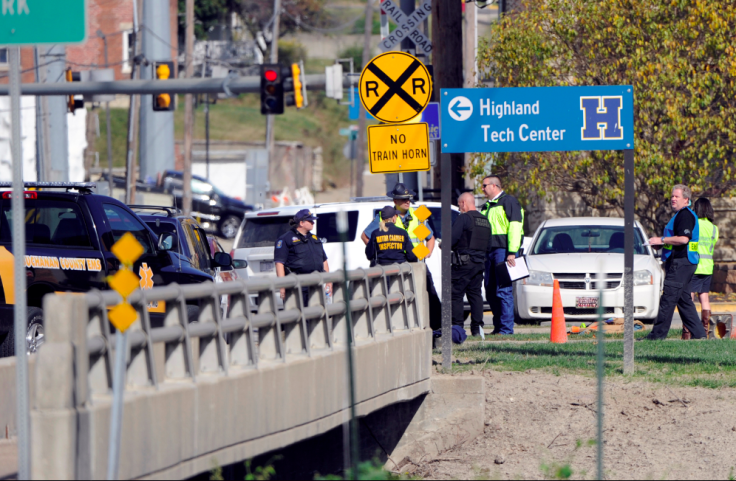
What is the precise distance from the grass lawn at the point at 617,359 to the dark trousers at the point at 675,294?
A: 0.25 metres

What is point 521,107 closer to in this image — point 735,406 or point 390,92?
point 390,92

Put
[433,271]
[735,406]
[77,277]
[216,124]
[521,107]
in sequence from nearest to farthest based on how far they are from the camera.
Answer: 1. [735,406]
2. [521,107]
3. [77,277]
4. [433,271]
5. [216,124]

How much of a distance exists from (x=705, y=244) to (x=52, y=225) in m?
7.13

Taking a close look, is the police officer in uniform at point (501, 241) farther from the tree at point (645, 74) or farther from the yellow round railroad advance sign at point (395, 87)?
the tree at point (645, 74)

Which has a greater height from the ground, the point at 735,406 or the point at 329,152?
the point at 329,152

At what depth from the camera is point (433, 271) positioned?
580 inches

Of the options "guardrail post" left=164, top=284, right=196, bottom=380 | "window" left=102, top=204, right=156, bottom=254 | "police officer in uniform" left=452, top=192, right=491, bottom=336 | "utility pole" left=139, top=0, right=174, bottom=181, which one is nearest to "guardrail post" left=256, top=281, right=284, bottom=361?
"guardrail post" left=164, top=284, right=196, bottom=380

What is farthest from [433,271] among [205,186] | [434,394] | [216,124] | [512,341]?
[216,124]

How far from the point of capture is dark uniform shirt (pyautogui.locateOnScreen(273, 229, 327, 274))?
39.9 ft

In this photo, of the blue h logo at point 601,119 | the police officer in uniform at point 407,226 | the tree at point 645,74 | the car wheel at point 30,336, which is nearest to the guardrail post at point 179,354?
the car wheel at point 30,336

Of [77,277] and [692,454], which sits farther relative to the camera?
[77,277]

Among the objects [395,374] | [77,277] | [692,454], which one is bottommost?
[692,454]

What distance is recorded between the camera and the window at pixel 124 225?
35.6ft

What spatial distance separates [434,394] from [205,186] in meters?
29.5
